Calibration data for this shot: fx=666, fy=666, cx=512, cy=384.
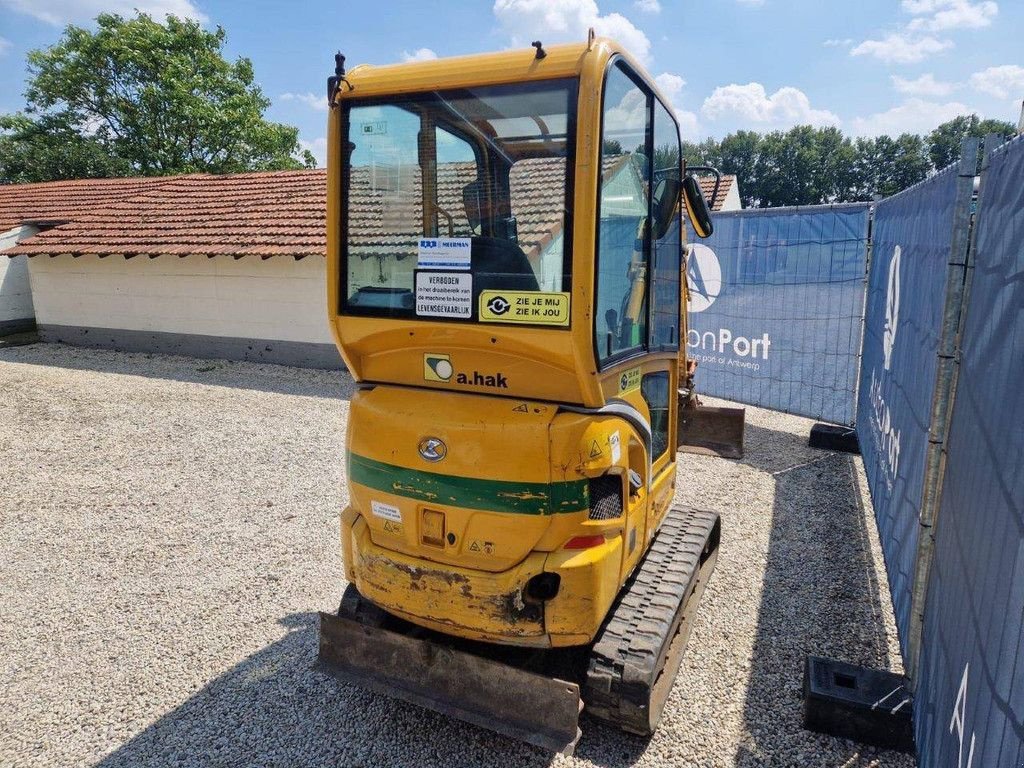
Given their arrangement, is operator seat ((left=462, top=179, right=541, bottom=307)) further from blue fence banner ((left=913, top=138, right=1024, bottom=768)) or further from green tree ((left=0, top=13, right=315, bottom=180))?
green tree ((left=0, top=13, right=315, bottom=180))

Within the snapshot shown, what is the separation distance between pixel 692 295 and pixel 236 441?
6.04 m

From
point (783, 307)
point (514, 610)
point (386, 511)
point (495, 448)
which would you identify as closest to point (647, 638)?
point (514, 610)

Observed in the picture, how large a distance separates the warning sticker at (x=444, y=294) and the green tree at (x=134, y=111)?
107 feet

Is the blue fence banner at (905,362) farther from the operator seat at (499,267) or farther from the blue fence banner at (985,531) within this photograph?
the operator seat at (499,267)

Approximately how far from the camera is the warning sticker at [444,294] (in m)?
2.80

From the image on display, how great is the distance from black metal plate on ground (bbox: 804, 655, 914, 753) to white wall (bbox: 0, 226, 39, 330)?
1782cm

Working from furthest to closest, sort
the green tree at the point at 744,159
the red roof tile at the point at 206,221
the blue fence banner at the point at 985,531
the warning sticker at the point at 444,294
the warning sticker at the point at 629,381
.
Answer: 1. the green tree at the point at 744,159
2. the red roof tile at the point at 206,221
3. the warning sticker at the point at 629,381
4. the warning sticker at the point at 444,294
5. the blue fence banner at the point at 985,531

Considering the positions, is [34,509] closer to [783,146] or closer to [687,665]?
[687,665]

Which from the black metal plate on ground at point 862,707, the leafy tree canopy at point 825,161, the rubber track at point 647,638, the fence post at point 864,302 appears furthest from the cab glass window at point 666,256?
the leafy tree canopy at point 825,161

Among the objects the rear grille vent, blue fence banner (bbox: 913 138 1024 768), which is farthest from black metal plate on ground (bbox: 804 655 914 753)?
the rear grille vent

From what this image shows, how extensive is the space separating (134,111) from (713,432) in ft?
109

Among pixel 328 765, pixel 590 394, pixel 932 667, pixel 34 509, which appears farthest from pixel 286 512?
pixel 932 667

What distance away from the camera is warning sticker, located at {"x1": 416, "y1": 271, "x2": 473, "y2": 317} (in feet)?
9.18

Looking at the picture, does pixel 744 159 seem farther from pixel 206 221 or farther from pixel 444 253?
pixel 444 253
